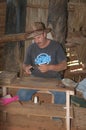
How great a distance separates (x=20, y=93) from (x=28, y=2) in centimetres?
215

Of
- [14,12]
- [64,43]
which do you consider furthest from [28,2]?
[64,43]

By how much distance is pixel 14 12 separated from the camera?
15.1ft

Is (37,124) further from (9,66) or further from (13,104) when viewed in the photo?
(9,66)

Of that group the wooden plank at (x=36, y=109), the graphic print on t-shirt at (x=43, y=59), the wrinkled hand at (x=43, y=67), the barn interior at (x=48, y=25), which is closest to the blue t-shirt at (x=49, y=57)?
the graphic print on t-shirt at (x=43, y=59)

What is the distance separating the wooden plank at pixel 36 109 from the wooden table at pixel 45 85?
0.30 feet

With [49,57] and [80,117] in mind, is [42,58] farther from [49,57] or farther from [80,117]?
[80,117]

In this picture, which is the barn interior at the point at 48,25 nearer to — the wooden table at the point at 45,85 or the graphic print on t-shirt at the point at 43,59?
the graphic print on t-shirt at the point at 43,59

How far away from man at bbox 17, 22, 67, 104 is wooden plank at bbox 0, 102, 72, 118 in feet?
0.64

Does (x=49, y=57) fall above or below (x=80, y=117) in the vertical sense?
above

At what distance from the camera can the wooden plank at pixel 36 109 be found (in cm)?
271

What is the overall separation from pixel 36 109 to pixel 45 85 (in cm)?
30

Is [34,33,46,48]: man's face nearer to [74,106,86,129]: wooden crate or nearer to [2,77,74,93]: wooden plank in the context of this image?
[2,77,74,93]: wooden plank

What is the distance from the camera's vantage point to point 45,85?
8.70ft

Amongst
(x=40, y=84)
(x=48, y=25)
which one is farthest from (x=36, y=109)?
(x=48, y=25)
